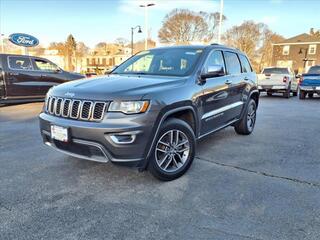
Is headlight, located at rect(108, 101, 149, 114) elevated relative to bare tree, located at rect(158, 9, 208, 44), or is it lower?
lower

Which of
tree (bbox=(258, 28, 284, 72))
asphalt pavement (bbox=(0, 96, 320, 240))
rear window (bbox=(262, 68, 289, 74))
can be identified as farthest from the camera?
tree (bbox=(258, 28, 284, 72))

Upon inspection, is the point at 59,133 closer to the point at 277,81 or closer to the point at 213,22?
the point at 277,81

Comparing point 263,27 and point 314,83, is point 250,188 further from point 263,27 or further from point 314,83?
point 263,27

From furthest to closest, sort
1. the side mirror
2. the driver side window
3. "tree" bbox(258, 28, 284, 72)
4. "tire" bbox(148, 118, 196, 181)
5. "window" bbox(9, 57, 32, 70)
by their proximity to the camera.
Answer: "tree" bbox(258, 28, 284, 72)
"window" bbox(9, 57, 32, 70)
the driver side window
the side mirror
"tire" bbox(148, 118, 196, 181)

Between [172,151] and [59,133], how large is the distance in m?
1.43

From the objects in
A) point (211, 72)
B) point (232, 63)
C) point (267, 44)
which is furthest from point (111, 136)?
point (267, 44)

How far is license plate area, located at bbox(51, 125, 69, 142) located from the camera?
10.6 feet

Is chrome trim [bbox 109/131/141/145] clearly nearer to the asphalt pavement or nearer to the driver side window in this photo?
the asphalt pavement

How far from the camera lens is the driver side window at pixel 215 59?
4261 mm

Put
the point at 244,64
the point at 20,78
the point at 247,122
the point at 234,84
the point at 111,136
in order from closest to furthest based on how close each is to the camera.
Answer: the point at 111,136 → the point at 234,84 → the point at 244,64 → the point at 247,122 → the point at 20,78

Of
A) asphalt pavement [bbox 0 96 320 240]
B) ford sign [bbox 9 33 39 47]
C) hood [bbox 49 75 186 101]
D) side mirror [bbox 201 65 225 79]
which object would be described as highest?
ford sign [bbox 9 33 39 47]

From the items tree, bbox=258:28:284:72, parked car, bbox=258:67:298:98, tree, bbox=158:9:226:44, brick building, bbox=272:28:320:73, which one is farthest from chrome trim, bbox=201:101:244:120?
tree, bbox=258:28:284:72

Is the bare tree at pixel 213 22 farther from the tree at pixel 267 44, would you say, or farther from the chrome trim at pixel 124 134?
the chrome trim at pixel 124 134

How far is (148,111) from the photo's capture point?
10.1ft
